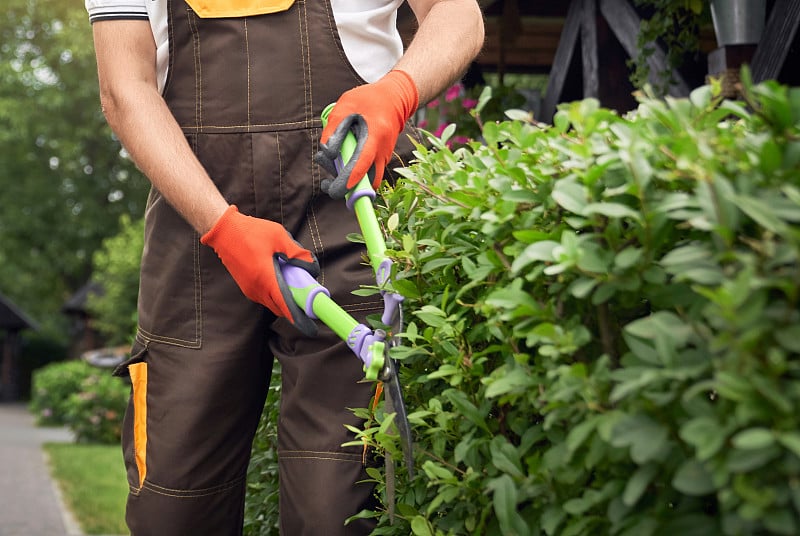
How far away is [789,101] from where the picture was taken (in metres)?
1.02

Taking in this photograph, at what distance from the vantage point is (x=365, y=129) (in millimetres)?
1798

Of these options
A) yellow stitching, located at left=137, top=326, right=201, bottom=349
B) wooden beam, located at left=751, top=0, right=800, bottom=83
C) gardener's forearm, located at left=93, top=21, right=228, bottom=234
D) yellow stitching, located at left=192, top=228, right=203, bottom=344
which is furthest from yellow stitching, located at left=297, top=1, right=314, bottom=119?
wooden beam, located at left=751, top=0, right=800, bottom=83

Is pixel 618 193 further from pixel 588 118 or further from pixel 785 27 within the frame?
pixel 785 27

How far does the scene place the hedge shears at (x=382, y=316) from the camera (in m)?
1.49

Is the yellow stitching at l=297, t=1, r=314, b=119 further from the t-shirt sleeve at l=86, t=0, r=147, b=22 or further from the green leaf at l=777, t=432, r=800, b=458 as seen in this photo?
the green leaf at l=777, t=432, r=800, b=458

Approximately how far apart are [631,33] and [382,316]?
3.15 m

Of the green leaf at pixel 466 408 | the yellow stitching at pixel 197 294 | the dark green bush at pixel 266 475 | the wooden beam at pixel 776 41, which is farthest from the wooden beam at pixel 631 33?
the green leaf at pixel 466 408

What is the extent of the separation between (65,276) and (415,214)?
109 ft

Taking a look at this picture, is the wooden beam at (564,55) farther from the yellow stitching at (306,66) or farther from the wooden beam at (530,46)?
the yellow stitching at (306,66)

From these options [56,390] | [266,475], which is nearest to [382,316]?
[266,475]

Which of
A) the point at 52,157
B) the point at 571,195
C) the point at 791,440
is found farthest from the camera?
the point at 52,157

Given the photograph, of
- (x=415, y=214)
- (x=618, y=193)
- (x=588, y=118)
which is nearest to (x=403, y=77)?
(x=415, y=214)

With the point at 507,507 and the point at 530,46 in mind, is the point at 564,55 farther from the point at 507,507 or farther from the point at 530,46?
the point at 507,507

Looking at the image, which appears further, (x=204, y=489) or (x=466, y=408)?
(x=204, y=489)
